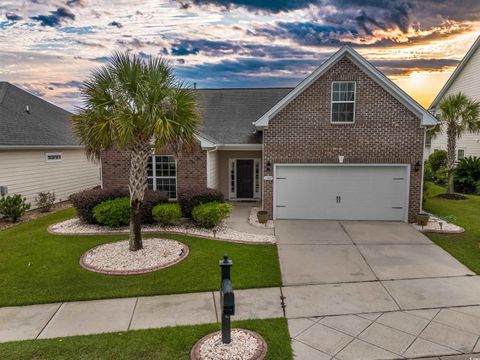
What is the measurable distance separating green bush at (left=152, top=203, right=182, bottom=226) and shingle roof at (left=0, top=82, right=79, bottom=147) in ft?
23.0

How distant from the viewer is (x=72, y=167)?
1739cm

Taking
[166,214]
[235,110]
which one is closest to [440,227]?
[166,214]

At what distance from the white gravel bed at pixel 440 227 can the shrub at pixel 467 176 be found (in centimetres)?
A: 912

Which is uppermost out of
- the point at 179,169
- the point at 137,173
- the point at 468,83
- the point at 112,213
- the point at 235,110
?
the point at 468,83

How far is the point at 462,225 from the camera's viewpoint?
11.7 metres

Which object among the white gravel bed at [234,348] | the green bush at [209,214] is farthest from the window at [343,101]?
the white gravel bed at [234,348]

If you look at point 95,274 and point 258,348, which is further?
point 95,274

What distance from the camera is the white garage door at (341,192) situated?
485 inches

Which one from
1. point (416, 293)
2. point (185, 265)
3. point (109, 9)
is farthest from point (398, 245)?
point (109, 9)

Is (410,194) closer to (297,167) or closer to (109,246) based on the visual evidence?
(297,167)

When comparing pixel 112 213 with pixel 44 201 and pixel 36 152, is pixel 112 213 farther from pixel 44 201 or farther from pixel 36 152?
pixel 36 152

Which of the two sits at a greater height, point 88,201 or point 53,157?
point 53,157

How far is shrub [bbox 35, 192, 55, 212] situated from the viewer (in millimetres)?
14250

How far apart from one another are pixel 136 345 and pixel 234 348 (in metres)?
1.48
